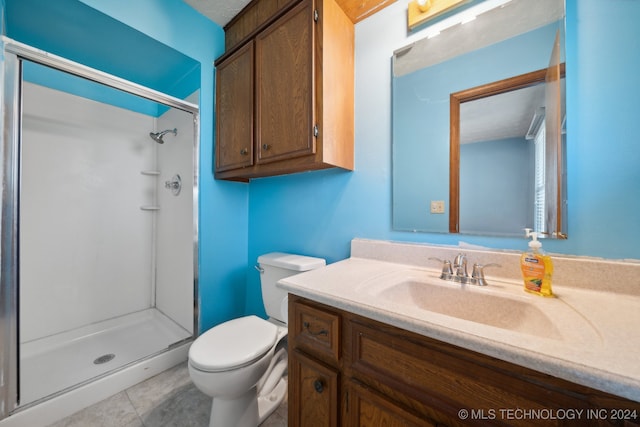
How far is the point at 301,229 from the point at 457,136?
102 cm

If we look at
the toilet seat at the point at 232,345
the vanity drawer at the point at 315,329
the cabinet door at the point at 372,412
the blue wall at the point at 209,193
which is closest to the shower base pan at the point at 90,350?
the blue wall at the point at 209,193

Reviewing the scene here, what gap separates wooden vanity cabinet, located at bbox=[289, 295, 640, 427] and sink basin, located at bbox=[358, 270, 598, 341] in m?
0.11

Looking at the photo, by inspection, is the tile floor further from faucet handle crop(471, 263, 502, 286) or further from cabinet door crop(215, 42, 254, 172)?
cabinet door crop(215, 42, 254, 172)

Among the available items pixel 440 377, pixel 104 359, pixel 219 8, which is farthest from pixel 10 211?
pixel 440 377

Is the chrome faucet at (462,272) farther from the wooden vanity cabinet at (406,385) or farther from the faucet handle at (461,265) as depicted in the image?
the wooden vanity cabinet at (406,385)

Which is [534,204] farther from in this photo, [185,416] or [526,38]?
[185,416]

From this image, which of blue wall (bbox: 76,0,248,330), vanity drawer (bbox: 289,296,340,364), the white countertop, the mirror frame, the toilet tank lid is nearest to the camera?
the white countertop

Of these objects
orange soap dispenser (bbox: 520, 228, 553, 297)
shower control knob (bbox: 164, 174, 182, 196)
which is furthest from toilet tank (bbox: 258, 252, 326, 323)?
shower control knob (bbox: 164, 174, 182, 196)

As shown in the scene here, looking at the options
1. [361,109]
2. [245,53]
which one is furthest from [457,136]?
[245,53]

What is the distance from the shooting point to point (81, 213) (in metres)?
1.85

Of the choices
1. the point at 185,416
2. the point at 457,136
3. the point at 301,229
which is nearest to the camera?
the point at 457,136

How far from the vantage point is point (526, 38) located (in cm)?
86

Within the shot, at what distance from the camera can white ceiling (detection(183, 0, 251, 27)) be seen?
1444 millimetres

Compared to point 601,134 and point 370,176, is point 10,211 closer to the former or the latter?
point 370,176
